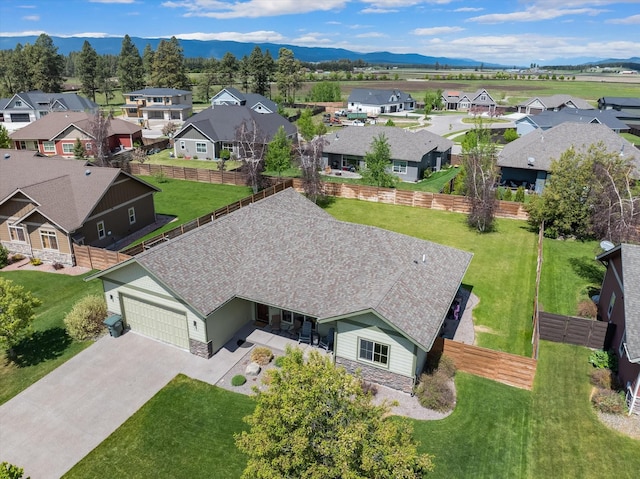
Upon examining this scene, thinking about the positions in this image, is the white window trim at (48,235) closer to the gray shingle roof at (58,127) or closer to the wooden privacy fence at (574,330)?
the wooden privacy fence at (574,330)

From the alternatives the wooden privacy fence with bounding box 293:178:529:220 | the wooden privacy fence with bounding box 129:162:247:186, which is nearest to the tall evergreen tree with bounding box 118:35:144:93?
the wooden privacy fence with bounding box 129:162:247:186

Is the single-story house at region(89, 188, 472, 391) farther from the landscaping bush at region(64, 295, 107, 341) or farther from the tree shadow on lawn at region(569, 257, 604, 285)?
the tree shadow on lawn at region(569, 257, 604, 285)

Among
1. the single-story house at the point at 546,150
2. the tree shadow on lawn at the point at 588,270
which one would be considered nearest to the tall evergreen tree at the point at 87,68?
Answer: the single-story house at the point at 546,150

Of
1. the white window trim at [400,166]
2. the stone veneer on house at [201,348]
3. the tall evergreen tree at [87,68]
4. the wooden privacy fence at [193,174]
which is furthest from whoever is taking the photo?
the tall evergreen tree at [87,68]

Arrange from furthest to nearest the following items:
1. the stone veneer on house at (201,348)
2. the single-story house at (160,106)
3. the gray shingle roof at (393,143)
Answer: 1. the single-story house at (160,106)
2. the gray shingle roof at (393,143)
3. the stone veneer on house at (201,348)

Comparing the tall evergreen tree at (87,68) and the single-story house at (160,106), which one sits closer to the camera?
the single-story house at (160,106)

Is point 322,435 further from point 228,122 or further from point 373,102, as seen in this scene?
point 373,102

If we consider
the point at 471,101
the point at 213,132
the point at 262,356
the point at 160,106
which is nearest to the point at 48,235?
the point at 262,356
